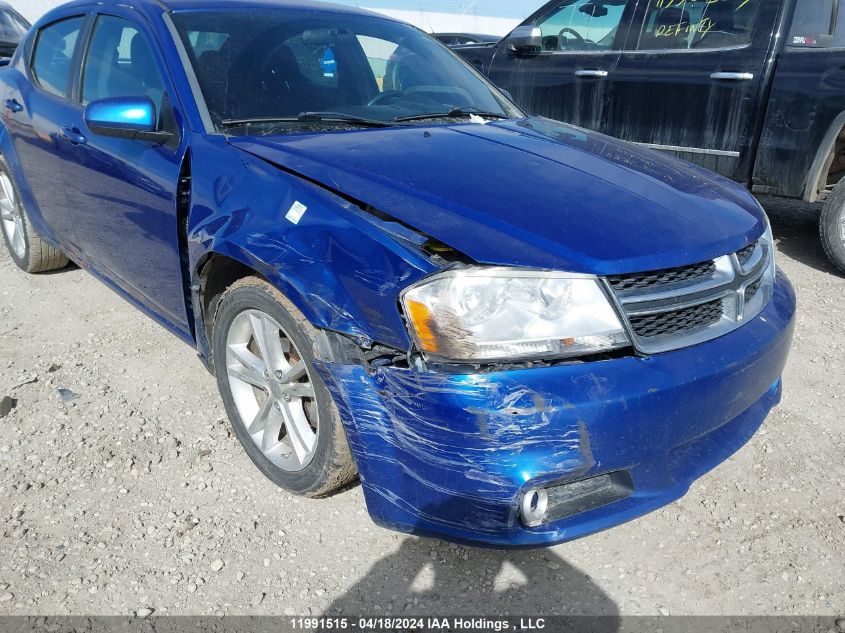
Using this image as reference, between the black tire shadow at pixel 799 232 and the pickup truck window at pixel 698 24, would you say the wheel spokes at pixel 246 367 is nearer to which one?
the black tire shadow at pixel 799 232

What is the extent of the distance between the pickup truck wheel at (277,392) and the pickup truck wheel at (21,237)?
7.88 feet

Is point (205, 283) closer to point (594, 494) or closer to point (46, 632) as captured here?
point (46, 632)

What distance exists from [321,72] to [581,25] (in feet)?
11.1

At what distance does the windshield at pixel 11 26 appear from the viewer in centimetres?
882

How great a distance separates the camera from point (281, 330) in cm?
222

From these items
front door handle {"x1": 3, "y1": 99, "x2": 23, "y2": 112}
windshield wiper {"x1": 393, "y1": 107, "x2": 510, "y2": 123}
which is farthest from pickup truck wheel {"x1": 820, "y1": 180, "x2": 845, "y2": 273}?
front door handle {"x1": 3, "y1": 99, "x2": 23, "y2": 112}

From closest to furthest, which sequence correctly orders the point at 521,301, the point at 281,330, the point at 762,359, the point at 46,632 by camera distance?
the point at 521,301
the point at 46,632
the point at 762,359
the point at 281,330

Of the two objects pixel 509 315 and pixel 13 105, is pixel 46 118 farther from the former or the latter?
pixel 509 315

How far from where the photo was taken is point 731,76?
452 cm

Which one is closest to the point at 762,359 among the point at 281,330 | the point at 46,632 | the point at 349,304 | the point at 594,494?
the point at 594,494

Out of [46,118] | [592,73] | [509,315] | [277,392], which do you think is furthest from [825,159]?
[46,118]

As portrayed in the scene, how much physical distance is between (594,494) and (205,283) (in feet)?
4.90

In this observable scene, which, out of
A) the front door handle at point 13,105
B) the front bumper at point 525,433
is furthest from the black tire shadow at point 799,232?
the front door handle at point 13,105

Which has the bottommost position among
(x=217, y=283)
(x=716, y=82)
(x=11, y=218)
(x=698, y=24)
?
(x=11, y=218)
